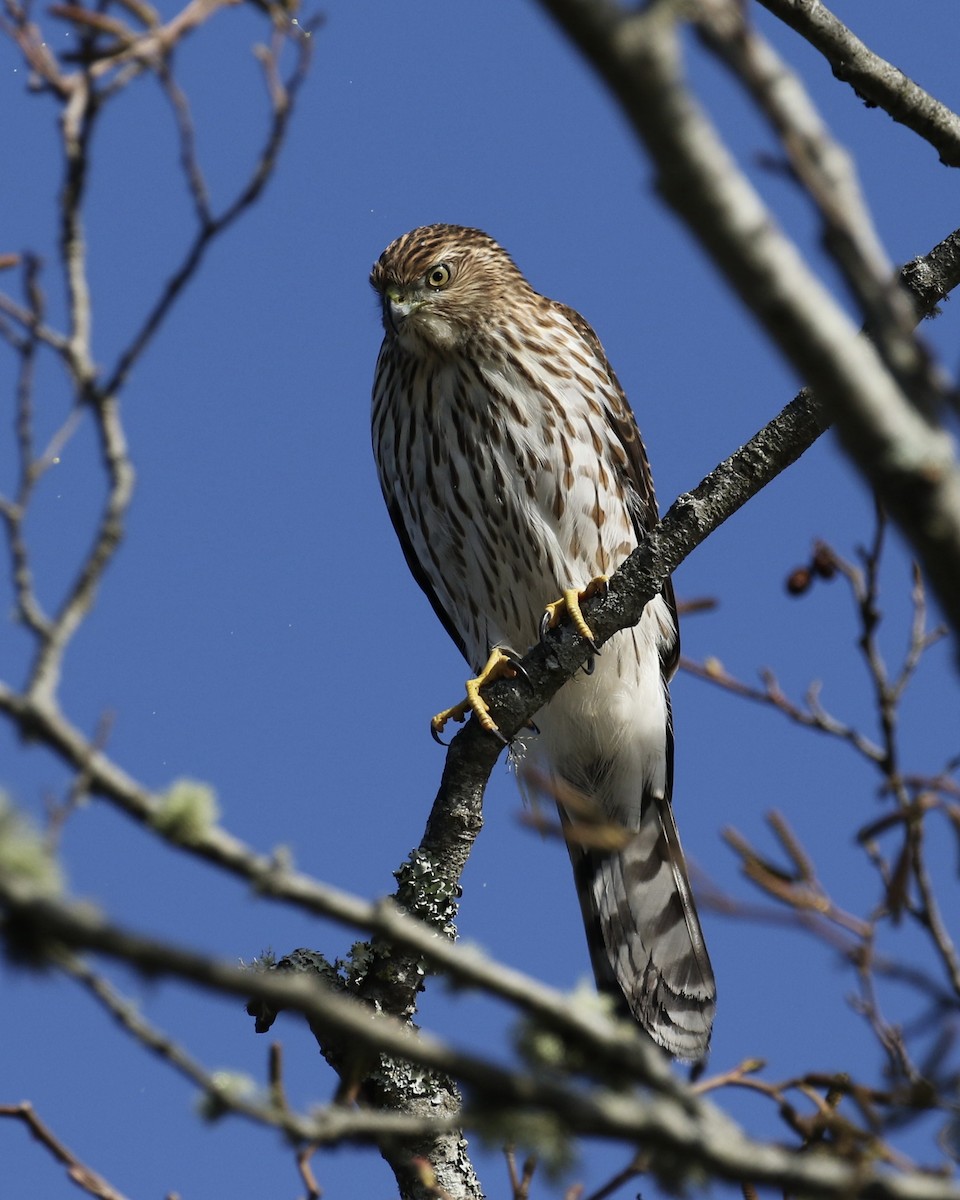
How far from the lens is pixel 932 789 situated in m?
1.81

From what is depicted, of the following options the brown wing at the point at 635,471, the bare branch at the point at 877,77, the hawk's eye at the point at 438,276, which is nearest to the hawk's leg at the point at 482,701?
the brown wing at the point at 635,471

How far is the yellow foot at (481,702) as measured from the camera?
418cm

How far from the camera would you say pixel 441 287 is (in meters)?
5.51

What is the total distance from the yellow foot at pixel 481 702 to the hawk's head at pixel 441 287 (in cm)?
119

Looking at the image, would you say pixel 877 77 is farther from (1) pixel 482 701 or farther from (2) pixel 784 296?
(2) pixel 784 296

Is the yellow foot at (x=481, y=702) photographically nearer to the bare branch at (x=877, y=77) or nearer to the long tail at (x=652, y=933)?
the long tail at (x=652, y=933)

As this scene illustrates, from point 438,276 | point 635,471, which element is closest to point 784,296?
point 635,471

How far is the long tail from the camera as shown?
4.77 m

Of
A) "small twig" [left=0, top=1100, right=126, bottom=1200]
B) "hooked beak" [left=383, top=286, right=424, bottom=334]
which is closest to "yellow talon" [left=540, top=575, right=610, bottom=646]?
"hooked beak" [left=383, top=286, right=424, bottom=334]

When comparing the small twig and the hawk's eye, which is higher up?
the hawk's eye

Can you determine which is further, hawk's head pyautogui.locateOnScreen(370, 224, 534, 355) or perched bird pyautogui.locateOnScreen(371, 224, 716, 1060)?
hawk's head pyautogui.locateOnScreen(370, 224, 534, 355)

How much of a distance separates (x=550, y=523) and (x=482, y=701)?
99cm

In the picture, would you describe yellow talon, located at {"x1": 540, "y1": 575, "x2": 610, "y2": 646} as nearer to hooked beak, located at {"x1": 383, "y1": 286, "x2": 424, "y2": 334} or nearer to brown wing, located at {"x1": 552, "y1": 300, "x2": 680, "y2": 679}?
brown wing, located at {"x1": 552, "y1": 300, "x2": 680, "y2": 679}

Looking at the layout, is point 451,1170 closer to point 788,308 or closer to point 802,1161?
point 802,1161
